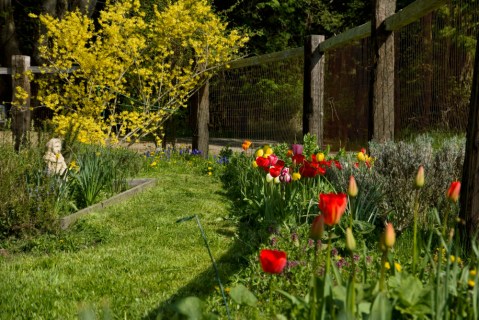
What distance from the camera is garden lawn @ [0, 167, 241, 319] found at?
11.6ft

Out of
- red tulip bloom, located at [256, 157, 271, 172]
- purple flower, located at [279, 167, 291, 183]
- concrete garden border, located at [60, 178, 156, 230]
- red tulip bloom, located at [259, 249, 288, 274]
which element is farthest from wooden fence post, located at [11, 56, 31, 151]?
red tulip bloom, located at [259, 249, 288, 274]

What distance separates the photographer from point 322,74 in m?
8.88

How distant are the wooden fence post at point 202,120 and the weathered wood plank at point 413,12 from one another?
5503 mm

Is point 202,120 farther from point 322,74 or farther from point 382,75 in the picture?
point 382,75

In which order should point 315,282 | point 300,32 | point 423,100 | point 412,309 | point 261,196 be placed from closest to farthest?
point 315,282
point 412,309
point 261,196
point 423,100
point 300,32

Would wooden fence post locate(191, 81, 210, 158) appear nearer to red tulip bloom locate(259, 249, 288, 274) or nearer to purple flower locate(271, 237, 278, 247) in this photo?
purple flower locate(271, 237, 278, 247)

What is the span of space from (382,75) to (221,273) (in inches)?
137

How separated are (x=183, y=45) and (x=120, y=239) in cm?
603

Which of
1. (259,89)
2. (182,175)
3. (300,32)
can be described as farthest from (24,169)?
(300,32)

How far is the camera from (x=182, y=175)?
9.38 m

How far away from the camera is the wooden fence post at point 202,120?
38.3 ft

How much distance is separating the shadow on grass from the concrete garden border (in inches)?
52.7

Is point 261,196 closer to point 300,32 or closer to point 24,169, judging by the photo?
point 24,169

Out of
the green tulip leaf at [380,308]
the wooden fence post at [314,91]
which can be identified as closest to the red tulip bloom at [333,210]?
the green tulip leaf at [380,308]
